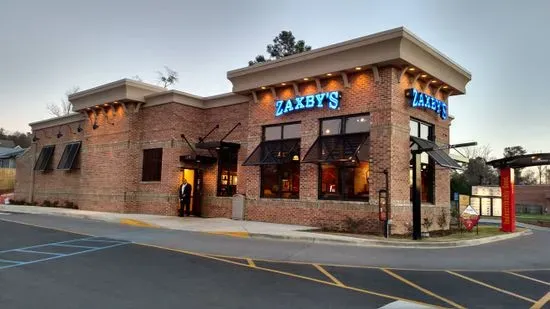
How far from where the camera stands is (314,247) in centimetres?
1352

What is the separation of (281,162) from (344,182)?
126 inches

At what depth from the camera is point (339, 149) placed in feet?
58.1

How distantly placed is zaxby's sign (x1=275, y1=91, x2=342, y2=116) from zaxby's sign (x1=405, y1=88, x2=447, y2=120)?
2.91m

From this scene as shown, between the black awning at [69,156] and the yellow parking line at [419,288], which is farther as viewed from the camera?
the black awning at [69,156]

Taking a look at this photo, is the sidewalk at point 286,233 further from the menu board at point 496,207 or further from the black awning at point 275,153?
the menu board at point 496,207

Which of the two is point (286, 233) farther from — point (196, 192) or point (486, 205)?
point (486, 205)

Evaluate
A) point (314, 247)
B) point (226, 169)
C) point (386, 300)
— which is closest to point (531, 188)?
point (226, 169)

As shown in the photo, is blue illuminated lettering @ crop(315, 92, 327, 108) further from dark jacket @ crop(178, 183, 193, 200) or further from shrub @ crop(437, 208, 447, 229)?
dark jacket @ crop(178, 183, 193, 200)

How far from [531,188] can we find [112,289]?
75.4 metres

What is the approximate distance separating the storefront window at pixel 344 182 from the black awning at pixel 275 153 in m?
1.70

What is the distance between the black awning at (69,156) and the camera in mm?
30125

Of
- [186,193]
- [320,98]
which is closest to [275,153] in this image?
[320,98]

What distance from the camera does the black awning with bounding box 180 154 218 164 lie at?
22984mm

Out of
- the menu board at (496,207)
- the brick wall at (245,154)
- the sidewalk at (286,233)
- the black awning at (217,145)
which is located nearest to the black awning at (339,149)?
the brick wall at (245,154)
